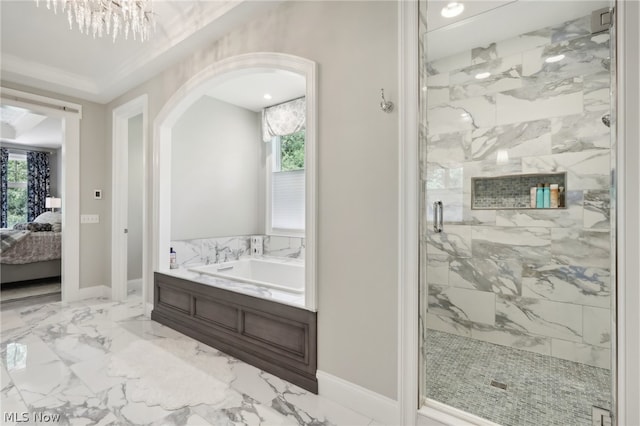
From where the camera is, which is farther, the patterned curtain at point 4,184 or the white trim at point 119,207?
the patterned curtain at point 4,184

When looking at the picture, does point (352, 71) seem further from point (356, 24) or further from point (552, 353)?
point (552, 353)

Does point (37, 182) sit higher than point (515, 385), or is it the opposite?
point (37, 182)

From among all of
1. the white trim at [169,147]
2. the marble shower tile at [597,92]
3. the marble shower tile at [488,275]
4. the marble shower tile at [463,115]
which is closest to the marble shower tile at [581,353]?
the marble shower tile at [488,275]

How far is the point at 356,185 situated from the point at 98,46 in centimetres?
289

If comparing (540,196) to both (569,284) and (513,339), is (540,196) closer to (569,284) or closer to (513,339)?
(569,284)

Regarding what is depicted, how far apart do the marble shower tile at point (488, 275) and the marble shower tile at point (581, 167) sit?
0.75m

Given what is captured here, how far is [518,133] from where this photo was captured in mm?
2514

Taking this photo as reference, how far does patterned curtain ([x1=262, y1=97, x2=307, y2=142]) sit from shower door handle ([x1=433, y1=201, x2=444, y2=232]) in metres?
1.81

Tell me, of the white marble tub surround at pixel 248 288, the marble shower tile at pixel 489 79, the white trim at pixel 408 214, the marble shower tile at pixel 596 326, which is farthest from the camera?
the marble shower tile at pixel 489 79

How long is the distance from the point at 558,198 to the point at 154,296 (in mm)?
3741

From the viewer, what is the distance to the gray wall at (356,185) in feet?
5.21

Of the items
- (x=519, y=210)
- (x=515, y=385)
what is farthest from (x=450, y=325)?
(x=519, y=210)

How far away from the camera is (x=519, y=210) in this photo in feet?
8.31

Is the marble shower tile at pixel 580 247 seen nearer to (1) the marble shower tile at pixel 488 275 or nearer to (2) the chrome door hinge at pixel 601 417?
(1) the marble shower tile at pixel 488 275
